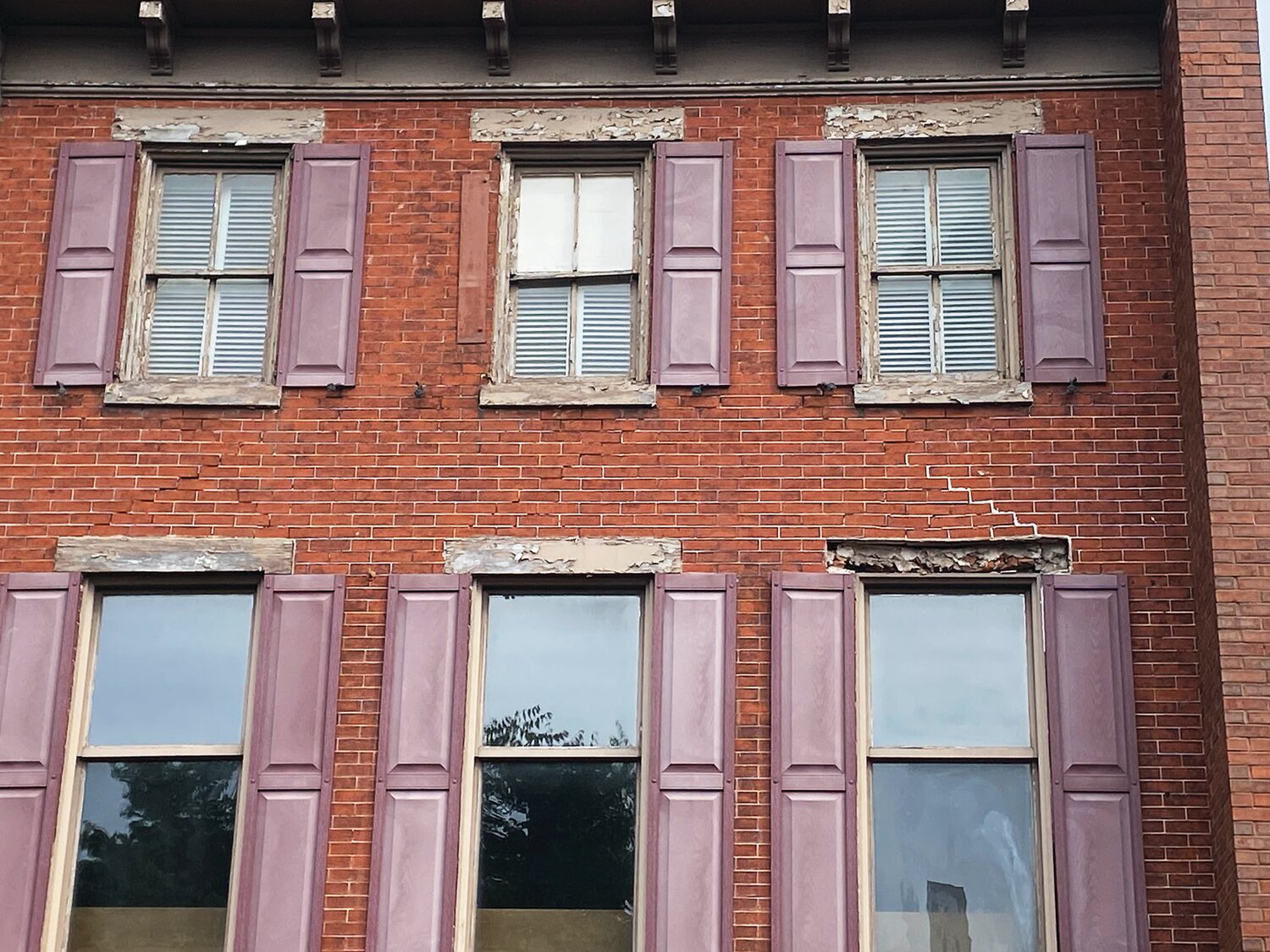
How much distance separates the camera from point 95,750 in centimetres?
1134

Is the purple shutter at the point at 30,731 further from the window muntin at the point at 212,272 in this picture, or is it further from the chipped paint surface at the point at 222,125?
the chipped paint surface at the point at 222,125

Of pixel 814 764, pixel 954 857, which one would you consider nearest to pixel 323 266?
pixel 814 764

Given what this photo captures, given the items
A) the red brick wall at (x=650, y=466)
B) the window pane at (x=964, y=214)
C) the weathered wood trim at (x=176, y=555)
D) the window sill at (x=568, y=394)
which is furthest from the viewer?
the window pane at (x=964, y=214)

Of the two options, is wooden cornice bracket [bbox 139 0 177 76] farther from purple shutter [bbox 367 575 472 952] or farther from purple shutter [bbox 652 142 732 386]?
purple shutter [bbox 367 575 472 952]

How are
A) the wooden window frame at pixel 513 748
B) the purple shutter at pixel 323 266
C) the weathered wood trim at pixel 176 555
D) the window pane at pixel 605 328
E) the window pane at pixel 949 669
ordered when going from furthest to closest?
the window pane at pixel 605 328 → the purple shutter at pixel 323 266 → the weathered wood trim at pixel 176 555 → the window pane at pixel 949 669 → the wooden window frame at pixel 513 748

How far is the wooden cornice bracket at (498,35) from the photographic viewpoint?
1262cm

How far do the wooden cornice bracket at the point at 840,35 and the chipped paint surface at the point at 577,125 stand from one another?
1.05 meters

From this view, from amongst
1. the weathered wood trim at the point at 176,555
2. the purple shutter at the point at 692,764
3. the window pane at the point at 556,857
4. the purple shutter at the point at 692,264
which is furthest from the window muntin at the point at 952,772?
the weathered wood trim at the point at 176,555

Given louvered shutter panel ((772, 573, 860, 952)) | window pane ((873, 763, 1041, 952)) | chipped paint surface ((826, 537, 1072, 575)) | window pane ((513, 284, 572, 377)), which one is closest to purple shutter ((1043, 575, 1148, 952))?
chipped paint surface ((826, 537, 1072, 575))

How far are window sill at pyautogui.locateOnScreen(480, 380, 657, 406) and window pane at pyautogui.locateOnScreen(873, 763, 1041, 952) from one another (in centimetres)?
260

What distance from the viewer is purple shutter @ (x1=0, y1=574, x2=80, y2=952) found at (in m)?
10.8

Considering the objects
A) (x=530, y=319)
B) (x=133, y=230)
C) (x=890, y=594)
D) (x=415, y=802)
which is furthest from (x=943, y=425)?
(x=133, y=230)

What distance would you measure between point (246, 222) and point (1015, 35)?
4998mm

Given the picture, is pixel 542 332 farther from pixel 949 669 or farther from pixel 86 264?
pixel 949 669
